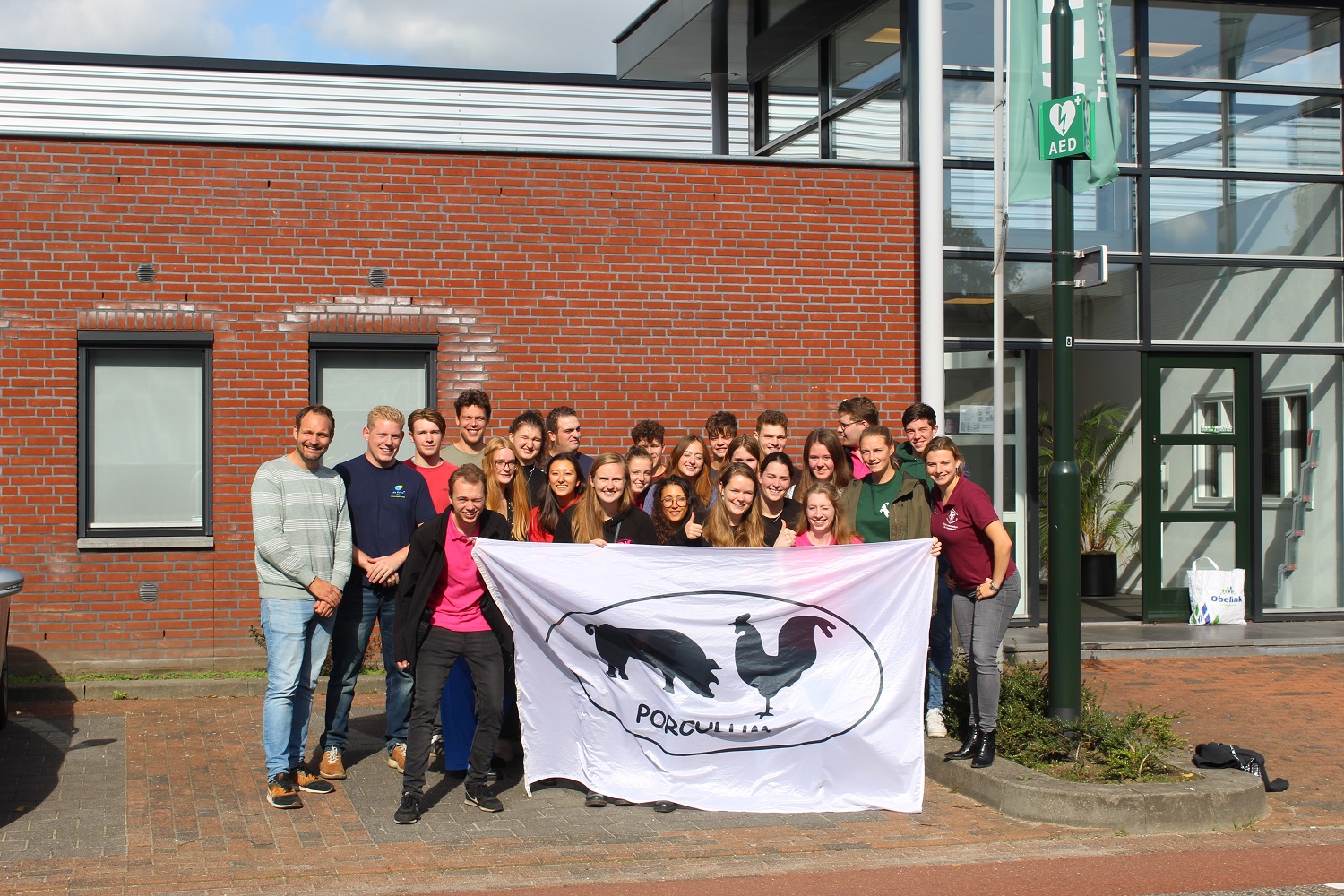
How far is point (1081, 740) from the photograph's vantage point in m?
7.35

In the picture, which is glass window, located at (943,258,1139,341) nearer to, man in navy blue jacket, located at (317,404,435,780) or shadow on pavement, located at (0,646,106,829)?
man in navy blue jacket, located at (317,404,435,780)

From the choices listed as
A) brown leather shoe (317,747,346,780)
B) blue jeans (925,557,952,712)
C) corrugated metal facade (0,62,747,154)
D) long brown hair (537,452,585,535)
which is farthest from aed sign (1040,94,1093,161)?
corrugated metal facade (0,62,747,154)

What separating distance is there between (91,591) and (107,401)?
1484 mm

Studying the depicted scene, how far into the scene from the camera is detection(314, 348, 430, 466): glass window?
10.8 metres

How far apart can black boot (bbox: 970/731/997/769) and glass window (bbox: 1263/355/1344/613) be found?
696 cm

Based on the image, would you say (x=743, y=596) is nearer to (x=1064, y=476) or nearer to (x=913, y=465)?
(x=913, y=465)

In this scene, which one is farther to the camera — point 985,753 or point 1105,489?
point 1105,489

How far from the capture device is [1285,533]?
43.1ft

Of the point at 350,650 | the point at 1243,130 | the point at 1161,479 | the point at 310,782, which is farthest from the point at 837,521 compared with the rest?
the point at 1243,130

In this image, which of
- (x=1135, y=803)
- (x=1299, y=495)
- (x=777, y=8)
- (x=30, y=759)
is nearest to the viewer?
(x=1135, y=803)

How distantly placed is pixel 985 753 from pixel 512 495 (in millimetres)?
2977

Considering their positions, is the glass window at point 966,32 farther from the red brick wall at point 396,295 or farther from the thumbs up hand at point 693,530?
the thumbs up hand at point 693,530

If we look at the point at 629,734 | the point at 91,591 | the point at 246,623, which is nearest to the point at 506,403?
the point at 246,623

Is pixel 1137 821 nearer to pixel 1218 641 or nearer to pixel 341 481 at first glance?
pixel 341 481
